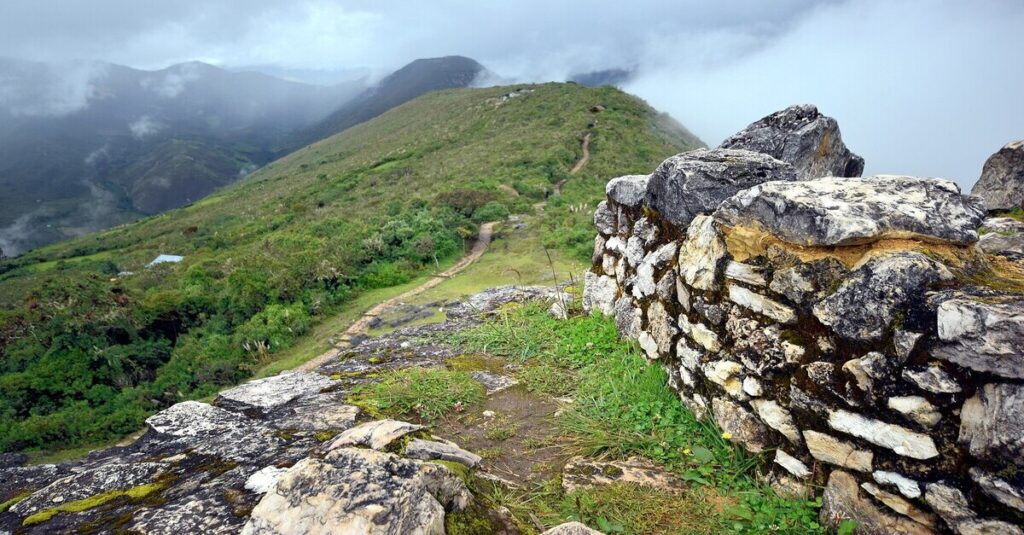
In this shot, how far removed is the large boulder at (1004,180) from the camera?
310 inches

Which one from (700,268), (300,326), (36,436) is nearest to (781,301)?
(700,268)

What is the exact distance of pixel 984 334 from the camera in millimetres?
3201

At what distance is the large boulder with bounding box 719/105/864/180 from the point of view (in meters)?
9.27

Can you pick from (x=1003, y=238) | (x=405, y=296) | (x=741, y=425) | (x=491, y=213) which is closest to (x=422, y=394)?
(x=741, y=425)

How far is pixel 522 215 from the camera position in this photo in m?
24.7

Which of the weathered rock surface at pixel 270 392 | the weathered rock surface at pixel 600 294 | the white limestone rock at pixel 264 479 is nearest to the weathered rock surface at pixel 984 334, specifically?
the white limestone rock at pixel 264 479

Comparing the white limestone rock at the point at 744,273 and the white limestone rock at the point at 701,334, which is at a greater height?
the white limestone rock at the point at 744,273

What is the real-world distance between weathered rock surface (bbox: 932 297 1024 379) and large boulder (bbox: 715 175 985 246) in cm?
91

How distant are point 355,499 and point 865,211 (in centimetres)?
474

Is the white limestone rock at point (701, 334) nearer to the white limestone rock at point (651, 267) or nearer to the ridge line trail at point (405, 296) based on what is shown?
the white limestone rock at point (651, 267)

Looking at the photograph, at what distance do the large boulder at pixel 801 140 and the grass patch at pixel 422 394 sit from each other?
22.3 ft

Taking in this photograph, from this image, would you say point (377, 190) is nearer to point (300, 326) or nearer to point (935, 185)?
point (300, 326)

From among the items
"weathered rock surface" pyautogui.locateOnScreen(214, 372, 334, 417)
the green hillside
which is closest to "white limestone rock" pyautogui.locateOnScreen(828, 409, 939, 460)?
"weathered rock surface" pyautogui.locateOnScreen(214, 372, 334, 417)

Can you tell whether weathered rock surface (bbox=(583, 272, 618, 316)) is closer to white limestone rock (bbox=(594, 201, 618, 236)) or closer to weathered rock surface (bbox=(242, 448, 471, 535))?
white limestone rock (bbox=(594, 201, 618, 236))
